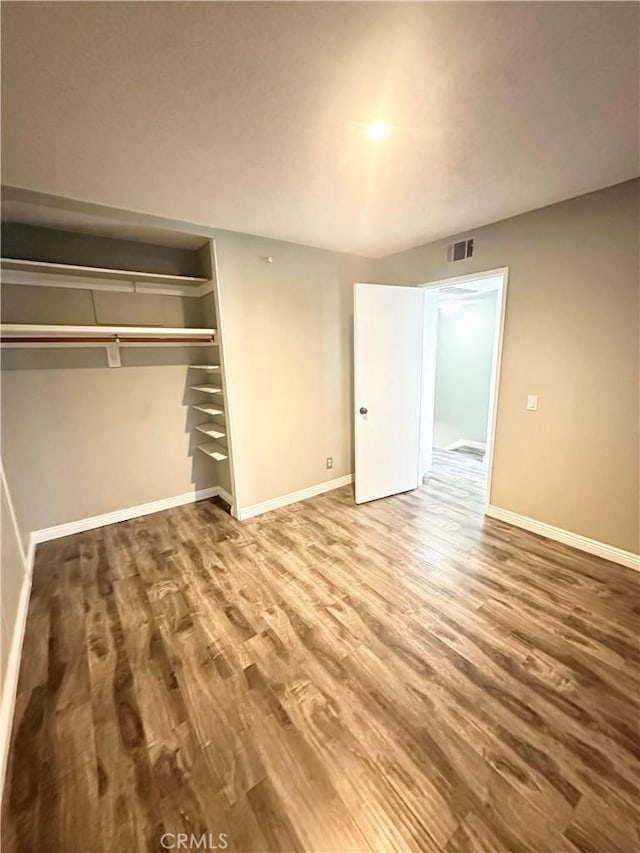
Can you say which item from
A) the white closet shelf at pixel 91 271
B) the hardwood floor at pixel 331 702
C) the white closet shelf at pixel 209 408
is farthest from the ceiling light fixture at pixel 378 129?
the hardwood floor at pixel 331 702

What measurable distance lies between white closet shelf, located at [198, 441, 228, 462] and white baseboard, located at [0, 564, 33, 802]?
5.27ft

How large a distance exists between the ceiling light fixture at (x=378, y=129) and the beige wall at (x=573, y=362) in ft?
5.30

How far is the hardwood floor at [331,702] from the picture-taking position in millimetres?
1152

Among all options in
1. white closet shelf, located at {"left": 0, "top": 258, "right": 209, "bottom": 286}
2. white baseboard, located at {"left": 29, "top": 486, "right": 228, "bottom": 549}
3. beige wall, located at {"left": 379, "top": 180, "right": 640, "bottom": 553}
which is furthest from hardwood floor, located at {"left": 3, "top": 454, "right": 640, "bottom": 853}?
white closet shelf, located at {"left": 0, "top": 258, "right": 209, "bottom": 286}

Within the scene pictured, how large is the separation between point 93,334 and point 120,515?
5.42 feet

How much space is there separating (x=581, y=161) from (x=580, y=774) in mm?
2836

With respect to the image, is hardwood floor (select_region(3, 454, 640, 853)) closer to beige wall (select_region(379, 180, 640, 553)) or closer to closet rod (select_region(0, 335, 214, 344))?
beige wall (select_region(379, 180, 640, 553))

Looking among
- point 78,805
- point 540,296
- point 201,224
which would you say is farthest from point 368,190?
point 78,805

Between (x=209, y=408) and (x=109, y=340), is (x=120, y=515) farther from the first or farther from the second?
(x=109, y=340)

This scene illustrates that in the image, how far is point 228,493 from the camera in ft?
11.4

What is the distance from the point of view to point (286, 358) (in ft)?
10.9

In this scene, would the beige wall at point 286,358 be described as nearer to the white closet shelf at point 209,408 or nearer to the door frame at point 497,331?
the white closet shelf at point 209,408

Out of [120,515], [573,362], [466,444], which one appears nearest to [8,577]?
[120,515]

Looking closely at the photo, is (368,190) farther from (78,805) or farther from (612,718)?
(78,805)
